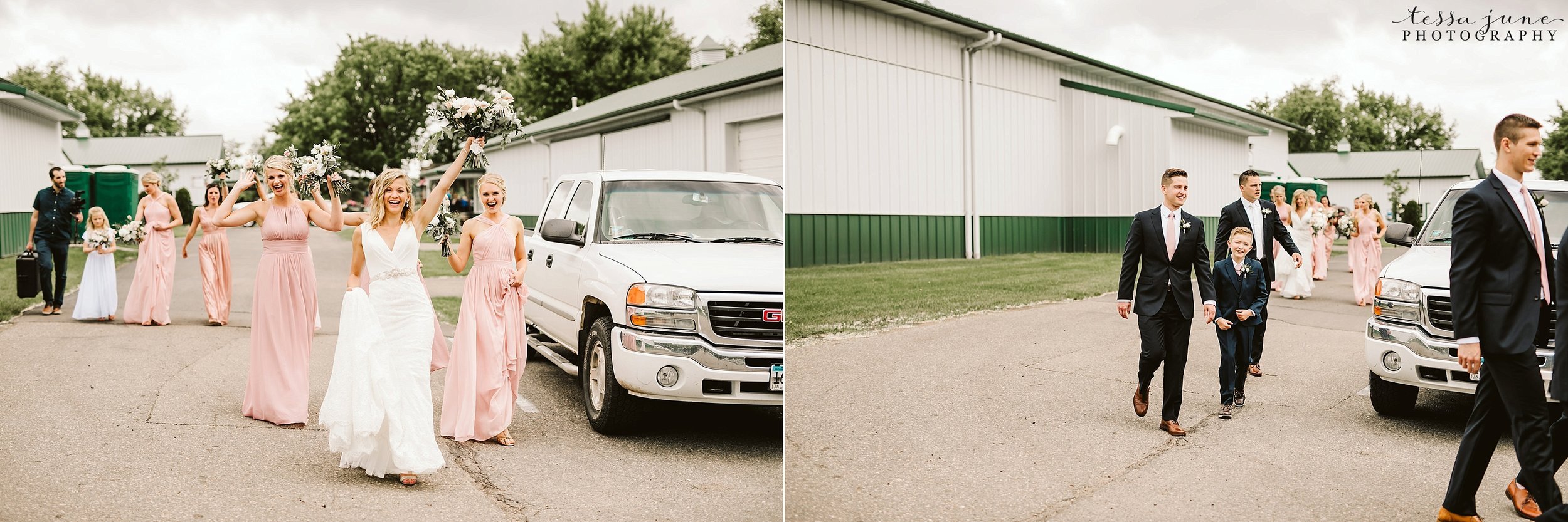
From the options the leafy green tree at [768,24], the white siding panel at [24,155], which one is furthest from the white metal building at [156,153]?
the leafy green tree at [768,24]

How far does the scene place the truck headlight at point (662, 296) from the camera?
4.89m

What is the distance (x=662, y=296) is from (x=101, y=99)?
7.90 ft

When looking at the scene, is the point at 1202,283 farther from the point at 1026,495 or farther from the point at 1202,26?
the point at 1026,495

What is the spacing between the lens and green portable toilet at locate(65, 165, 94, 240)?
3.97 metres

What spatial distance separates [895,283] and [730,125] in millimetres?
999

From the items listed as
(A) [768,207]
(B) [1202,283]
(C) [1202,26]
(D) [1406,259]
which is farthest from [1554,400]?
(A) [768,207]

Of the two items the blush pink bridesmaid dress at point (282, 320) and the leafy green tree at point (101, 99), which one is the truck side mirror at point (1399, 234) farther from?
the blush pink bridesmaid dress at point (282, 320)

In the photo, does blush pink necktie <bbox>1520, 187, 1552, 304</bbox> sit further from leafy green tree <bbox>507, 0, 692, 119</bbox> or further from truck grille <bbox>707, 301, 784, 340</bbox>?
truck grille <bbox>707, 301, 784, 340</bbox>

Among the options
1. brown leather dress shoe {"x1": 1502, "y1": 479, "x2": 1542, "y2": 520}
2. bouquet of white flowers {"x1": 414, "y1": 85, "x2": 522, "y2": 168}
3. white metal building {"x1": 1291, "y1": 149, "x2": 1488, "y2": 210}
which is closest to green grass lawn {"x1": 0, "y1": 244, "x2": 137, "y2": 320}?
bouquet of white flowers {"x1": 414, "y1": 85, "x2": 522, "y2": 168}

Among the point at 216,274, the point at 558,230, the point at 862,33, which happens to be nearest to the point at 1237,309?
the point at 862,33

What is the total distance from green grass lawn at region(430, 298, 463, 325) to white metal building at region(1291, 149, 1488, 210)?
9185mm

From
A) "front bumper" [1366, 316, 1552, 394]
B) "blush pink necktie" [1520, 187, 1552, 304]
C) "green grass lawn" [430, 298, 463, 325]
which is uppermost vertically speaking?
"blush pink necktie" [1520, 187, 1552, 304]

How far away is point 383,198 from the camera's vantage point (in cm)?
472

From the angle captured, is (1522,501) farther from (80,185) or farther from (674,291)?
(80,185)
